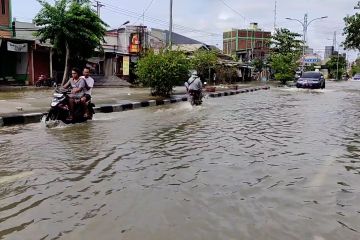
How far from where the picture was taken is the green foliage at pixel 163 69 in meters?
20.6

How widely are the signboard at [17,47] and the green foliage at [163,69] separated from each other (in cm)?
917

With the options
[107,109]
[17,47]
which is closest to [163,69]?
[107,109]

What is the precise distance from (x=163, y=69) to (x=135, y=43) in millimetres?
18731

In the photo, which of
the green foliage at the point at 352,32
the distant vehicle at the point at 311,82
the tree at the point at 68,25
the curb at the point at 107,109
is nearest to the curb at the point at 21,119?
the curb at the point at 107,109

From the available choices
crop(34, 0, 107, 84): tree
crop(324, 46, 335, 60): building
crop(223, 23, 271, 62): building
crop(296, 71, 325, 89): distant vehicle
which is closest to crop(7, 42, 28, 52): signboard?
crop(34, 0, 107, 84): tree

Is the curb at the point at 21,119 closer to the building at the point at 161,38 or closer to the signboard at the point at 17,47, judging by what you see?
the signboard at the point at 17,47

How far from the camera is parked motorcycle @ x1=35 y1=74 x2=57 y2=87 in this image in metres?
27.3

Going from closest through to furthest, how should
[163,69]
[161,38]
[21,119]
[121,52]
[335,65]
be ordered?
[21,119]
[163,69]
[121,52]
[161,38]
[335,65]

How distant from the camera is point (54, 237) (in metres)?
3.92

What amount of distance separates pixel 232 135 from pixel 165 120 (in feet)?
11.5

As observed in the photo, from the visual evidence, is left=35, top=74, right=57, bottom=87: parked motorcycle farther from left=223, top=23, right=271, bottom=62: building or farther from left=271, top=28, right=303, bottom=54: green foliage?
left=223, top=23, right=271, bottom=62: building

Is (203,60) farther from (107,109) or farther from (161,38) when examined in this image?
(107,109)

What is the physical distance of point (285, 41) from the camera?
58094 millimetres

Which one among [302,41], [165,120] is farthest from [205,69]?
[165,120]
